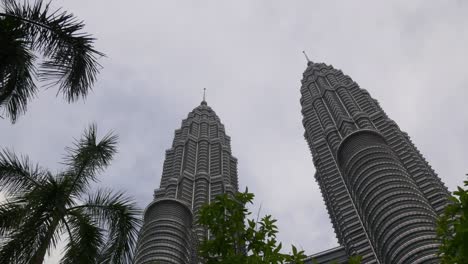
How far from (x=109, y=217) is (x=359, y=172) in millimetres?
124928

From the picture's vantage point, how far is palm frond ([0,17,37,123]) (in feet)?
30.7

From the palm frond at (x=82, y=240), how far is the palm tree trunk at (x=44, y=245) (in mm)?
533

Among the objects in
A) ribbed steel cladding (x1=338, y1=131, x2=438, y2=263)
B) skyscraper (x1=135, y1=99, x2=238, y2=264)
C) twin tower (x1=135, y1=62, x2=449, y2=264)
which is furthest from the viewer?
skyscraper (x1=135, y1=99, x2=238, y2=264)

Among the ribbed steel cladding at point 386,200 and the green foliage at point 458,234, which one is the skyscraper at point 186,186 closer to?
the ribbed steel cladding at point 386,200

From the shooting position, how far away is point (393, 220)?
11019cm

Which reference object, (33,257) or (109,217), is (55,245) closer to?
(33,257)

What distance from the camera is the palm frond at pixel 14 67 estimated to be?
9.37 metres

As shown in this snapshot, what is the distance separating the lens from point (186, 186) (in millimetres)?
154875

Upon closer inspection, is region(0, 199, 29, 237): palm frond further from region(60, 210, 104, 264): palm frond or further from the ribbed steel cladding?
the ribbed steel cladding

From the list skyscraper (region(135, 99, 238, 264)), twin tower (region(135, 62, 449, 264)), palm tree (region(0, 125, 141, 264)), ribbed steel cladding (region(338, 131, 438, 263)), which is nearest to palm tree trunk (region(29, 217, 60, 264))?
palm tree (region(0, 125, 141, 264))

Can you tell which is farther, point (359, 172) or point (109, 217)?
point (359, 172)

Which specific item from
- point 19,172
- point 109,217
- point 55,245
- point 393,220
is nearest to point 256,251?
point 109,217

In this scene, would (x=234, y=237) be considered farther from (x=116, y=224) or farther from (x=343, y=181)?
(x=343, y=181)

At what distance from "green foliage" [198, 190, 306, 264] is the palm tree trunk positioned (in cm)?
345
